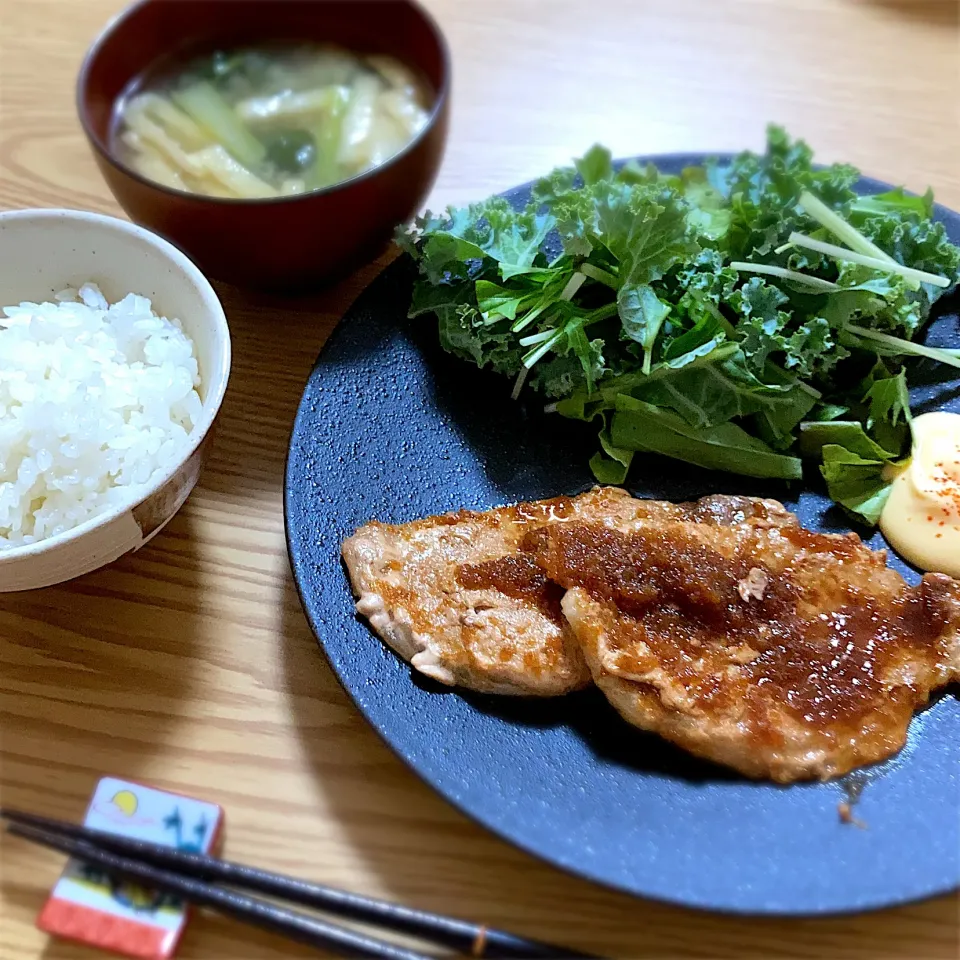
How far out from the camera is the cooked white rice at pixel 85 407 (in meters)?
1.75

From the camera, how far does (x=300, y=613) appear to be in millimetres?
1899

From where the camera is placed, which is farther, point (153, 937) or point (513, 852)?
point (513, 852)

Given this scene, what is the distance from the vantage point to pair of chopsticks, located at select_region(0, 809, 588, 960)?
4.75ft

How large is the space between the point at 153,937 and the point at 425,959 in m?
0.45

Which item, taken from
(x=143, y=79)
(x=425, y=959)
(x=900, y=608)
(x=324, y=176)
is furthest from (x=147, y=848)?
(x=143, y=79)

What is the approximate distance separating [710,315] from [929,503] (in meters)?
0.64

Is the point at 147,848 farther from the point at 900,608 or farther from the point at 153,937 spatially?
the point at 900,608

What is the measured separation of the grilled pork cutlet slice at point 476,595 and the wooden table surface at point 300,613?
0.21 m

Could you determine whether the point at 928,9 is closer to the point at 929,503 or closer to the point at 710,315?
the point at 710,315

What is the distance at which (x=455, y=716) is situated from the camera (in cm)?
165

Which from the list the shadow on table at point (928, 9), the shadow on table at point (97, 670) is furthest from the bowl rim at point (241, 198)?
the shadow on table at point (928, 9)

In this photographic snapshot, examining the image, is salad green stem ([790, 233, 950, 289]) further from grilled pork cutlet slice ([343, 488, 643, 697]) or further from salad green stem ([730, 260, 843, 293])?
grilled pork cutlet slice ([343, 488, 643, 697])

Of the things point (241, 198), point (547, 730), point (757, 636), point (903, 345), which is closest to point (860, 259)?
point (903, 345)

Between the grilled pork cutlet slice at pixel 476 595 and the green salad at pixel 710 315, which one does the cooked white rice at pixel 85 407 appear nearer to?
the grilled pork cutlet slice at pixel 476 595
